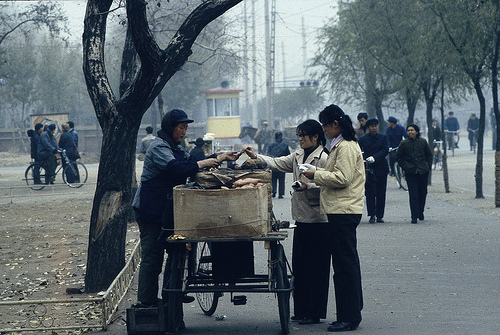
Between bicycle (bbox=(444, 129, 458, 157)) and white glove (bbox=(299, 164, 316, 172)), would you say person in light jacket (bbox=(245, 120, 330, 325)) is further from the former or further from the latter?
bicycle (bbox=(444, 129, 458, 157))

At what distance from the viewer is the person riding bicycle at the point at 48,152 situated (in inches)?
914

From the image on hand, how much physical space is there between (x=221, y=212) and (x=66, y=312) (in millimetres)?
2412

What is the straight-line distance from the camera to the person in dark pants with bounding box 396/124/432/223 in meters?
13.9

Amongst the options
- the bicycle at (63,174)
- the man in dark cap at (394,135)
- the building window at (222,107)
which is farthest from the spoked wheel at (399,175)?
the building window at (222,107)

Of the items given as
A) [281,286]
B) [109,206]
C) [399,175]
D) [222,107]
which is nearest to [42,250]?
[109,206]

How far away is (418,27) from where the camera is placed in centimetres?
2138

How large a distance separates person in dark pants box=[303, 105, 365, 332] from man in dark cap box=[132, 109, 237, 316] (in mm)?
964

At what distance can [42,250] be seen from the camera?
38.5ft

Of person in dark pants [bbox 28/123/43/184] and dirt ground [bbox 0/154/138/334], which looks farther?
person in dark pants [bbox 28/123/43/184]

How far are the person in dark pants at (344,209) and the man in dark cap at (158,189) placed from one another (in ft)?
3.16

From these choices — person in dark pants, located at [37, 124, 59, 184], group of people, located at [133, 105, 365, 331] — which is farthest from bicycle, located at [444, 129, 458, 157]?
group of people, located at [133, 105, 365, 331]

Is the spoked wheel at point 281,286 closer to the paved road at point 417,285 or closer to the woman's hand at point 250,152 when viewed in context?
the paved road at point 417,285

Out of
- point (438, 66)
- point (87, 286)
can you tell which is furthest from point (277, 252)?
point (438, 66)

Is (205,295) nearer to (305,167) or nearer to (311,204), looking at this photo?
(311,204)
